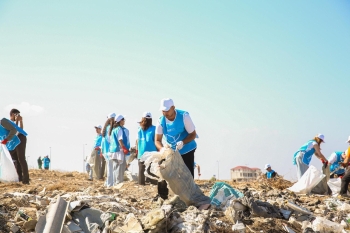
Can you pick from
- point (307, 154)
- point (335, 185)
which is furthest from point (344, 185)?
point (307, 154)

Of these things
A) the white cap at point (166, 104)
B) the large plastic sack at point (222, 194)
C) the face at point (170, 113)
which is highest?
the white cap at point (166, 104)

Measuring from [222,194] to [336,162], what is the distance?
607cm

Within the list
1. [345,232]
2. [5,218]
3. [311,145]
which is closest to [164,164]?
[5,218]

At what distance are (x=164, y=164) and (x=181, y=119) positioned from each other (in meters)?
0.83

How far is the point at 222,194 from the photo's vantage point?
5906 mm

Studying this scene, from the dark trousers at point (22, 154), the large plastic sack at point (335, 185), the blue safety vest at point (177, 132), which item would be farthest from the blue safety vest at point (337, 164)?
the dark trousers at point (22, 154)

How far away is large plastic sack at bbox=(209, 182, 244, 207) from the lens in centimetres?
573

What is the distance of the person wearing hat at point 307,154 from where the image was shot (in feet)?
33.9

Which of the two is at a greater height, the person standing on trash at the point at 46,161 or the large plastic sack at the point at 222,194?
the person standing on trash at the point at 46,161

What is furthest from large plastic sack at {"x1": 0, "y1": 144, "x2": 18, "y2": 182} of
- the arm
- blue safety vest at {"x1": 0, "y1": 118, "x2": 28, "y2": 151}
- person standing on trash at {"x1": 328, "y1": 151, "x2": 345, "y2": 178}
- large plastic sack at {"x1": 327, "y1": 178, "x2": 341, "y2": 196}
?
person standing on trash at {"x1": 328, "y1": 151, "x2": 345, "y2": 178}

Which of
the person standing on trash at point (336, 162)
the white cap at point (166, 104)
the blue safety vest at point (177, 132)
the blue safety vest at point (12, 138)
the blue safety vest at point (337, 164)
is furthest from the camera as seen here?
the blue safety vest at point (337, 164)

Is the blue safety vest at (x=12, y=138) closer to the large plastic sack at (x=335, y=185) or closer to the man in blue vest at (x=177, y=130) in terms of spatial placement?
the man in blue vest at (x=177, y=130)

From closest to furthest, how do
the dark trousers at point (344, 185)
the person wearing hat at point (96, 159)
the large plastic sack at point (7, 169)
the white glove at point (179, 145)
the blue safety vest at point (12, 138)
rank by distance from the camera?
the white glove at point (179, 145)
the dark trousers at point (344, 185)
the large plastic sack at point (7, 169)
the blue safety vest at point (12, 138)
the person wearing hat at point (96, 159)

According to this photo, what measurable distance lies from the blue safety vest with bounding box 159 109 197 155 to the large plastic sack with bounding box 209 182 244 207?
66cm
